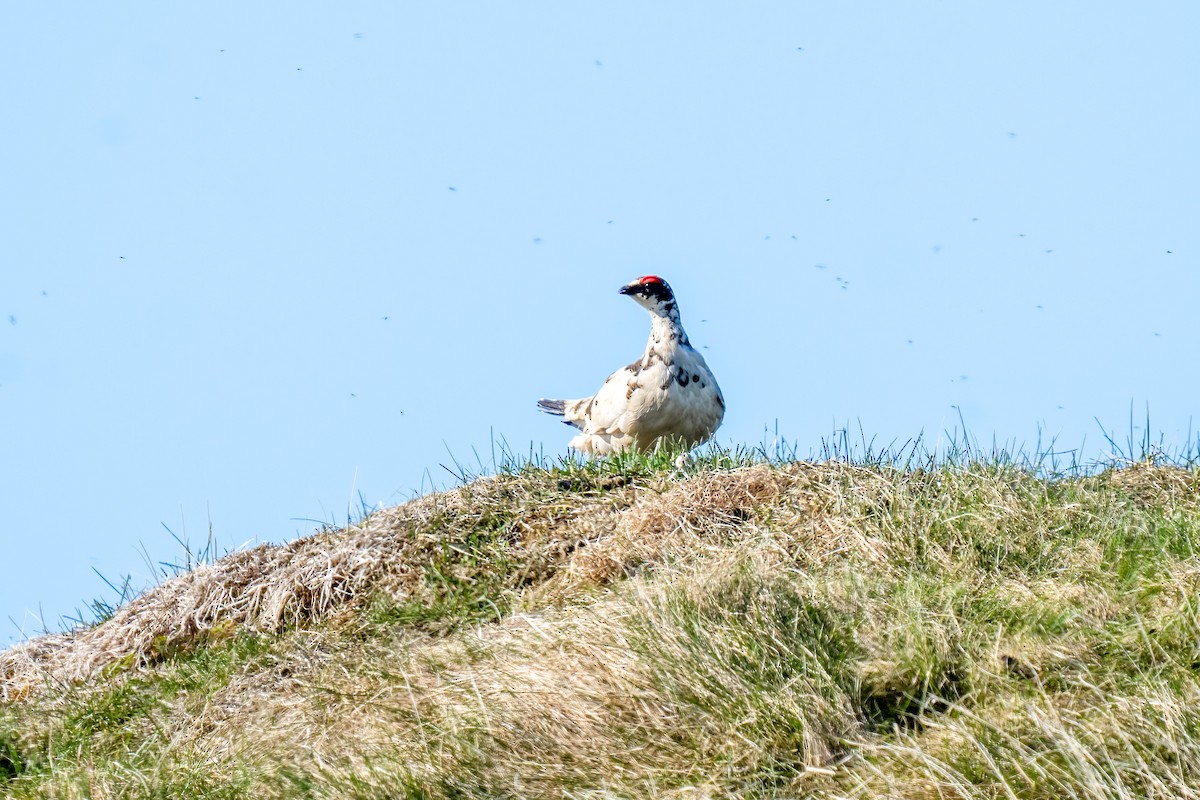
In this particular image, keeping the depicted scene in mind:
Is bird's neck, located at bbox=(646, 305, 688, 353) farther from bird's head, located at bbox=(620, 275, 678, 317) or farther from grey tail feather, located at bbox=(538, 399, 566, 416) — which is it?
grey tail feather, located at bbox=(538, 399, 566, 416)

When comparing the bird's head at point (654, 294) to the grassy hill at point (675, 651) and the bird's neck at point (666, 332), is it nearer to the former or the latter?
the bird's neck at point (666, 332)

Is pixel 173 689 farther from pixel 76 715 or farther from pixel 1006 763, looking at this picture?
pixel 1006 763

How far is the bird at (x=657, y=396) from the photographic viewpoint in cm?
970

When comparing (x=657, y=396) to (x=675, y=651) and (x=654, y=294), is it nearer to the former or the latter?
(x=654, y=294)

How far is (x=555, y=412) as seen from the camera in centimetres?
1218

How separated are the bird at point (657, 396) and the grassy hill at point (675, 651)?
7.16 feet

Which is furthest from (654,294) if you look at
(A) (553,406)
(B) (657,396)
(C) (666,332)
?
(A) (553,406)

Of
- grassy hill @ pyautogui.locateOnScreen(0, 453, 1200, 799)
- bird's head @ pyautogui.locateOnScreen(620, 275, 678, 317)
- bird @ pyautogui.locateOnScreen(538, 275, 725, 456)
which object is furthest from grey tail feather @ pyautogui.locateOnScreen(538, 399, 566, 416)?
grassy hill @ pyautogui.locateOnScreen(0, 453, 1200, 799)

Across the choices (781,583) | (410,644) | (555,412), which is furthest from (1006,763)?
(555,412)

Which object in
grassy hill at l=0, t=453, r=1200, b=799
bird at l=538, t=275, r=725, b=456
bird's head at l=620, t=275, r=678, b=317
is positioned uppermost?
bird's head at l=620, t=275, r=678, b=317

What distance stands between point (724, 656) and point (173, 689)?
116 inches

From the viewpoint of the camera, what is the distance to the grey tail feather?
12039 mm

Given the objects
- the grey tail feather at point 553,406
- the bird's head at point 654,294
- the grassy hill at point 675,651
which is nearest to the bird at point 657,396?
the bird's head at point 654,294

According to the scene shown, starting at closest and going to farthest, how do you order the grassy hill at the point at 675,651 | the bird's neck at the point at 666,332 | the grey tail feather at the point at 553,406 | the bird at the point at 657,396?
the grassy hill at the point at 675,651 → the bird at the point at 657,396 → the bird's neck at the point at 666,332 → the grey tail feather at the point at 553,406
